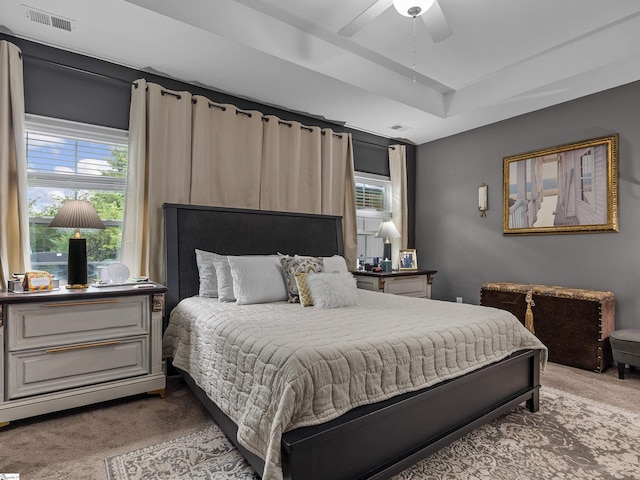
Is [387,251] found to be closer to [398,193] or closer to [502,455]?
[398,193]

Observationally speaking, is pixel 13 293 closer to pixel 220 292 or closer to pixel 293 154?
pixel 220 292

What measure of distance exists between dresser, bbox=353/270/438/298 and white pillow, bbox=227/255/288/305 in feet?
4.89

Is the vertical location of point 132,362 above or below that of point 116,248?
below

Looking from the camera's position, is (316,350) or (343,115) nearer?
(316,350)

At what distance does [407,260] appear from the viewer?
498cm

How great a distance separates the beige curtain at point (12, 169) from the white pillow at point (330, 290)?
85.4 inches

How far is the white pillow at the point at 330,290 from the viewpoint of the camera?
9.00ft

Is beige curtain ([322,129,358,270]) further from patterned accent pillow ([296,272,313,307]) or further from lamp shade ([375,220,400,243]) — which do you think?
patterned accent pillow ([296,272,313,307])

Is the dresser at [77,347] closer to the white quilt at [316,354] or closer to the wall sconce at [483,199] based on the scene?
the white quilt at [316,354]

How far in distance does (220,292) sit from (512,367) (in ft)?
7.19

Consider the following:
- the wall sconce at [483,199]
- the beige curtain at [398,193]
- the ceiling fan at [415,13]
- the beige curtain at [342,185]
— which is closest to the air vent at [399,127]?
the beige curtain at [398,193]

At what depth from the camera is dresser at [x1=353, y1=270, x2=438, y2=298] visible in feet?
13.8

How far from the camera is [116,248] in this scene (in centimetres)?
323

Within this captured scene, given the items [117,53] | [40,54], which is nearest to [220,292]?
[117,53]
